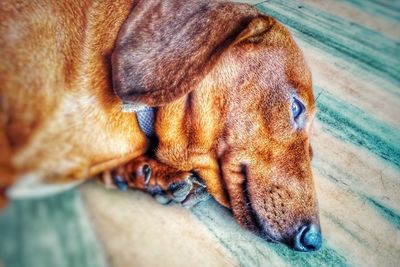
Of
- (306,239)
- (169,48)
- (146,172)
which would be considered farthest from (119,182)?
(306,239)

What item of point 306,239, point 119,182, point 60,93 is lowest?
point 306,239

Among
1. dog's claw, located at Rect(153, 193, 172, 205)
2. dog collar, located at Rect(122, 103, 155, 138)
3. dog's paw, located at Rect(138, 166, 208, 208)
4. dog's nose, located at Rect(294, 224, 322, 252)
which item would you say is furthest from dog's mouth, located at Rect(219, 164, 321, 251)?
dog collar, located at Rect(122, 103, 155, 138)

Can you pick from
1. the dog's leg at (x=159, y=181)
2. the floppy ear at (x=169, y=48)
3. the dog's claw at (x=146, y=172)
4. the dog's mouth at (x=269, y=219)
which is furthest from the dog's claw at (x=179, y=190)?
the floppy ear at (x=169, y=48)

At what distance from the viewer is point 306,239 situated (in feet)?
5.18

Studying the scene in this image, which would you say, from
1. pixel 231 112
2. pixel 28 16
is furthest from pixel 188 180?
pixel 28 16

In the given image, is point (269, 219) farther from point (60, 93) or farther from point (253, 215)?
point (60, 93)

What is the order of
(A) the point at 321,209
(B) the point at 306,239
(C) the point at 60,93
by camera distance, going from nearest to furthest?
(C) the point at 60,93
(B) the point at 306,239
(A) the point at 321,209

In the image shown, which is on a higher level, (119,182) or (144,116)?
(144,116)

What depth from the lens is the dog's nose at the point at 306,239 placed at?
5.18 ft

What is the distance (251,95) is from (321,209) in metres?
0.79

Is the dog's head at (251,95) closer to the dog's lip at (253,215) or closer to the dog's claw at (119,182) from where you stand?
the dog's lip at (253,215)

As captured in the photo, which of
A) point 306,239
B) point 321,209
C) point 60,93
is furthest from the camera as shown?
point 321,209

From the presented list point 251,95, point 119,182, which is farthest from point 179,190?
point 251,95

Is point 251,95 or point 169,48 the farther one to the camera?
point 251,95
